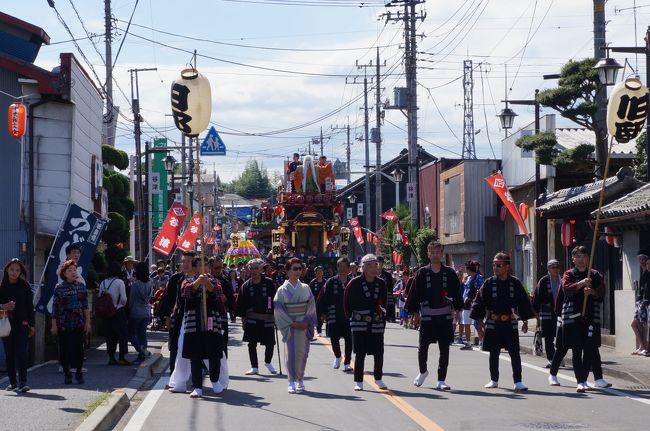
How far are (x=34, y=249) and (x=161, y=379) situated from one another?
4136 mm

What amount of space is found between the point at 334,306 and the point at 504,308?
4.13 m

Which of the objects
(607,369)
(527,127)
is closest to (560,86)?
(607,369)

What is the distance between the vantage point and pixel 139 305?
1812 centimetres

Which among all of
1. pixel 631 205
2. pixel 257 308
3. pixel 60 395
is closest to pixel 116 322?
pixel 257 308

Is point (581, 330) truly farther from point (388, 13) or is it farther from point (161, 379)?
point (388, 13)

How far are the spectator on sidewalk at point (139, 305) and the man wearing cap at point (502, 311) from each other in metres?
6.54

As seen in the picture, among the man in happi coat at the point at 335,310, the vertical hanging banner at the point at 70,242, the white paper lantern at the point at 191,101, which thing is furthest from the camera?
the man in happi coat at the point at 335,310

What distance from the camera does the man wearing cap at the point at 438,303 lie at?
13914mm

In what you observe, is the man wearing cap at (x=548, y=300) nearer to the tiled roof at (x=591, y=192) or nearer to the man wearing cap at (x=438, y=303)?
the man wearing cap at (x=438, y=303)

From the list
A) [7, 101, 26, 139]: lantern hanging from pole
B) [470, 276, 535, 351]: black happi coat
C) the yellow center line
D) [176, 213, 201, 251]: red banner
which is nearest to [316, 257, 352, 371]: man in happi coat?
the yellow center line

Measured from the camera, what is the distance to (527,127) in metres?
36.7

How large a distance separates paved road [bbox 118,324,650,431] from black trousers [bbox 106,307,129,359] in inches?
73.6

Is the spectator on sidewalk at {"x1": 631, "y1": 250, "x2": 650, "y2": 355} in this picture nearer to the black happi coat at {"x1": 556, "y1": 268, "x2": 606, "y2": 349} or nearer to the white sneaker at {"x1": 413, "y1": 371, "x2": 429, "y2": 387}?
the black happi coat at {"x1": 556, "y1": 268, "x2": 606, "y2": 349}

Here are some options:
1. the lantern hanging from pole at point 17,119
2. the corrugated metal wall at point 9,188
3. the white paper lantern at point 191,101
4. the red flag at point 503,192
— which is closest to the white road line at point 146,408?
the white paper lantern at point 191,101
